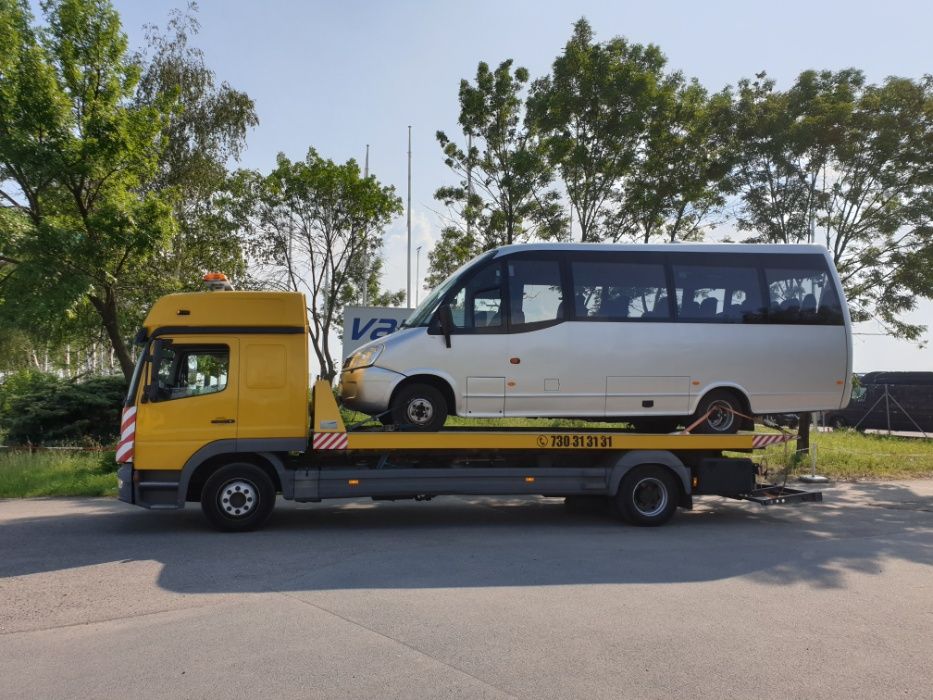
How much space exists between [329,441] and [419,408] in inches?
45.0

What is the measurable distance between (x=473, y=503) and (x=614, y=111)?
9449 mm

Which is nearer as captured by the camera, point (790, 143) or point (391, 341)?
point (391, 341)

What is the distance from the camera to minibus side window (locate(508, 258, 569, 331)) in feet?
31.1

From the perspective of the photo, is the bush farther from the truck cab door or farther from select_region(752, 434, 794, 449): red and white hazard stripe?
select_region(752, 434, 794, 449): red and white hazard stripe

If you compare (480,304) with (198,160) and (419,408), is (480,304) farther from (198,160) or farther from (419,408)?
(198,160)

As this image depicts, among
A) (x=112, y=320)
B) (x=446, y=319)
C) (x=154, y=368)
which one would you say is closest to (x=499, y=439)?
(x=446, y=319)

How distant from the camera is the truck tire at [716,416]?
9930 millimetres

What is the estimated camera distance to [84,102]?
→ 53.5 feet

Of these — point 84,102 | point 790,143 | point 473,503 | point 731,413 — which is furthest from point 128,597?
point 790,143

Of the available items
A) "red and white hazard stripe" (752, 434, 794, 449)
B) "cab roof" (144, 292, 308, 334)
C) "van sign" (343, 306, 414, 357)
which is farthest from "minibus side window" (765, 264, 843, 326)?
"cab roof" (144, 292, 308, 334)

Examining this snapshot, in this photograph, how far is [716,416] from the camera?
32.7 ft

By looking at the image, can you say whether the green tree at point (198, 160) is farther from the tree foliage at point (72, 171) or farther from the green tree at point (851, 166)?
the green tree at point (851, 166)

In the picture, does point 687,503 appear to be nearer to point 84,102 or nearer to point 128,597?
point 128,597

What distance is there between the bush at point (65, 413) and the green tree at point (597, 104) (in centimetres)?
1188
